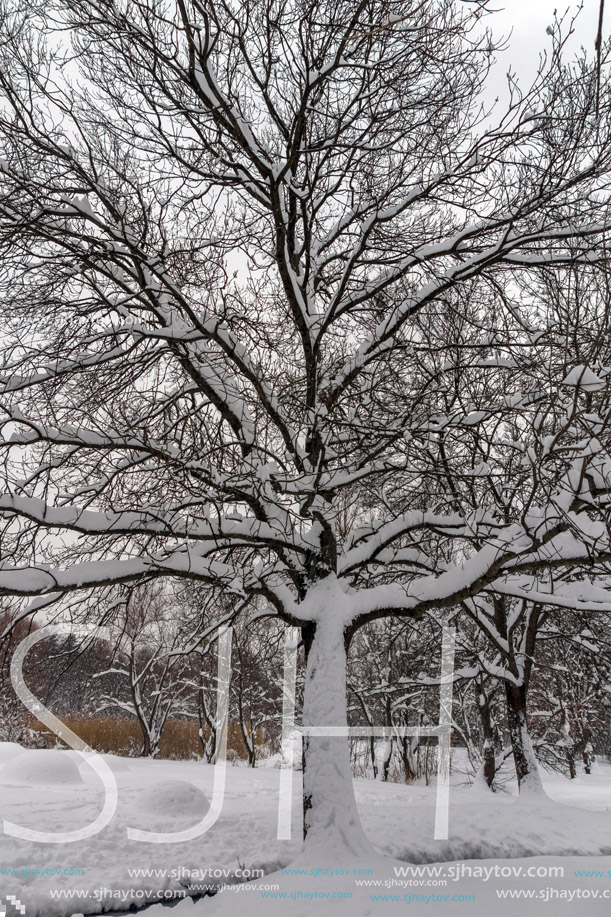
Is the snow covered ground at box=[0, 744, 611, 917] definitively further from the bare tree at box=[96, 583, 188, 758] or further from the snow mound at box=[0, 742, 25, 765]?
the bare tree at box=[96, 583, 188, 758]

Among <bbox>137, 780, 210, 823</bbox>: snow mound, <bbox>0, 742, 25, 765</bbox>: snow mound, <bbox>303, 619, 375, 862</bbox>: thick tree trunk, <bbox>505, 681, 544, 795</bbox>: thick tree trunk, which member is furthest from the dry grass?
<bbox>303, 619, 375, 862</bbox>: thick tree trunk

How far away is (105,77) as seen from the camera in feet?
18.5

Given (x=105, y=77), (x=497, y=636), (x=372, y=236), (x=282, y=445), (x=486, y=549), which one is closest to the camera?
(x=486, y=549)

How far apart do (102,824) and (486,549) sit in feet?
18.8

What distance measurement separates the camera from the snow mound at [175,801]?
25.1 feet

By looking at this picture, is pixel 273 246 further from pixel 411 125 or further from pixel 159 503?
pixel 159 503

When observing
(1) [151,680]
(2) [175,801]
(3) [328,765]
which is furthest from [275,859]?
(1) [151,680]

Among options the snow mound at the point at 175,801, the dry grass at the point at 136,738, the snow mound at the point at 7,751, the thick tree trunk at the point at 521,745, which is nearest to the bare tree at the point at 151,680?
the dry grass at the point at 136,738

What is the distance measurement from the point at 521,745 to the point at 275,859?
688cm

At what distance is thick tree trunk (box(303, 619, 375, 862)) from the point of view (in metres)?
4.73

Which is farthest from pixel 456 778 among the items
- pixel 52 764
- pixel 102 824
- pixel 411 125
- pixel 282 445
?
pixel 411 125

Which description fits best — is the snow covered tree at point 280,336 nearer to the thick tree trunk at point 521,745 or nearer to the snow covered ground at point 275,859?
the snow covered ground at point 275,859

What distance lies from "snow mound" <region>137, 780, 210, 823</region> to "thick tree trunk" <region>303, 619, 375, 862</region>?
11.2ft

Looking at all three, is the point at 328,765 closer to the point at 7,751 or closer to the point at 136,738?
the point at 7,751
